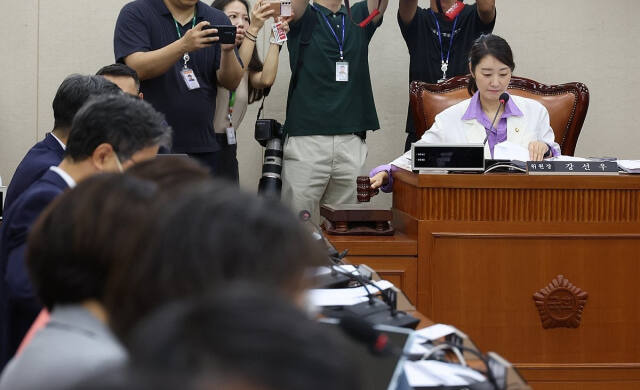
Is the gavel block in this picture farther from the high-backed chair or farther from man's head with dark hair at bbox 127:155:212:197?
man's head with dark hair at bbox 127:155:212:197

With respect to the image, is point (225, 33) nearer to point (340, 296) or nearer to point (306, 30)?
point (306, 30)

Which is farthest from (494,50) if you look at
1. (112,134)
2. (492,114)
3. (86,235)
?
(86,235)

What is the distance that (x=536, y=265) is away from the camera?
9.15 feet

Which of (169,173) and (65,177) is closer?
(169,173)

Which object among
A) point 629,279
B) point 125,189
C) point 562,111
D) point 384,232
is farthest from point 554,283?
point 125,189

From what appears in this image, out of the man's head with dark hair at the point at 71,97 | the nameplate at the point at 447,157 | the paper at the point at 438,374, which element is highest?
the man's head with dark hair at the point at 71,97

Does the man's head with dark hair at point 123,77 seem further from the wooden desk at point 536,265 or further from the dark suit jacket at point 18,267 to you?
the dark suit jacket at point 18,267

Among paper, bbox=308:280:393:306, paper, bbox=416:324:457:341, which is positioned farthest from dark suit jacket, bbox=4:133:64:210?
paper, bbox=416:324:457:341

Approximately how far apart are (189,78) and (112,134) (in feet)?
5.64

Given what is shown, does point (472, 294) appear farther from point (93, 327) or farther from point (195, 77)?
point (93, 327)

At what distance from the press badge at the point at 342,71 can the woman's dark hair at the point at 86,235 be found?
127 inches

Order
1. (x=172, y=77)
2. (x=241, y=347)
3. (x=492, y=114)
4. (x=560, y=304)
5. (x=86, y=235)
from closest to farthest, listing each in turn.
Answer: (x=241, y=347) < (x=86, y=235) < (x=560, y=304) < (x=172, y=77) < (x=492, y=114)

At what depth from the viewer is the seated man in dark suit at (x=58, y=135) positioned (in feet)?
6.77

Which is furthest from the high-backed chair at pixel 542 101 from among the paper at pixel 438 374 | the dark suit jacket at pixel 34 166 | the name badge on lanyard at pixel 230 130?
the paper at pixel 438 374
